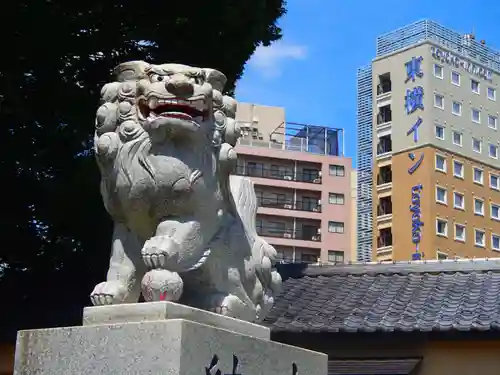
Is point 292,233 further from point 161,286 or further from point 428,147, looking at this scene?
point 161,286

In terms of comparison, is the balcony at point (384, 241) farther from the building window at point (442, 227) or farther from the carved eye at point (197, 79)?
the carved eye at point (197, 79)

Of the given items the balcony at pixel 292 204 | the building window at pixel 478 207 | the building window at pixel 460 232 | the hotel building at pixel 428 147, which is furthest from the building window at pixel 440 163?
the balcony at pixel 292 204

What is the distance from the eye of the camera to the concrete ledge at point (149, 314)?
3557 millimetres

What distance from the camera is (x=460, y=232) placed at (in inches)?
1764

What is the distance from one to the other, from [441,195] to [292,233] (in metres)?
8.28

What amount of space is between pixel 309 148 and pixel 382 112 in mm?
4545

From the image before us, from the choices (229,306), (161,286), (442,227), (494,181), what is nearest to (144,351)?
(161,286)

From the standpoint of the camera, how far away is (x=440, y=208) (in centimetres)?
4316

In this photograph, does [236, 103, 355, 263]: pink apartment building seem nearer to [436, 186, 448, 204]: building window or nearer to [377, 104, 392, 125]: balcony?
[377, 104, 392, 125]: balcony

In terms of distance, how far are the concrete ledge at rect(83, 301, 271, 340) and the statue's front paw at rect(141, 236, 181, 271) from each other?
23cm

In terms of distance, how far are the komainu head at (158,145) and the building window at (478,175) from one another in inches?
1732

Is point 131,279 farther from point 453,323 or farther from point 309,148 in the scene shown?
point 309,148

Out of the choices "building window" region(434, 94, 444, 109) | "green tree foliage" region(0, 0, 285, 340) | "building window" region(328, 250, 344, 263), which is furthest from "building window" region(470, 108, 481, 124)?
"green tree foliage" region(0, 0, 285, 340)

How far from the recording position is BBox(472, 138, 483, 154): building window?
153 ft
